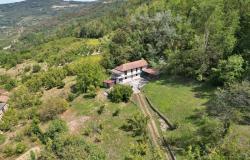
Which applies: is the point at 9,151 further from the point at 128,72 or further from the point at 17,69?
the point at 17,69

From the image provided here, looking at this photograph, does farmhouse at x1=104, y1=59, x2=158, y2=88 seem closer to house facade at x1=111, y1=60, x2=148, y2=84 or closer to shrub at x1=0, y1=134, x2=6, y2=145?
house facade at x1=111, y1=60, x2=148, y2=84

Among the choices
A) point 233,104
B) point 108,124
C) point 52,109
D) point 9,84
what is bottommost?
point 9,84

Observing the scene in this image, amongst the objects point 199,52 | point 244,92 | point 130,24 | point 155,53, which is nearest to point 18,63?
point 130,24

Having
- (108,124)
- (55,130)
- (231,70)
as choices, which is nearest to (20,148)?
(55,130)

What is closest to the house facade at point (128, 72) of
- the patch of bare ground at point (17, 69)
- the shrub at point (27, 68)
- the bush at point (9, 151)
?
the bush at point (9, 151)

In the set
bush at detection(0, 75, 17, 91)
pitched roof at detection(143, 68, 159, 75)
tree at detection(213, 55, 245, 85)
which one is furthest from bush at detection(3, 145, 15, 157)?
bush at detection(0, 75, 17, 91)

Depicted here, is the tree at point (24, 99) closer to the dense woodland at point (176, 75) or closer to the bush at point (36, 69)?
the dense woodland at point (176, 75)
